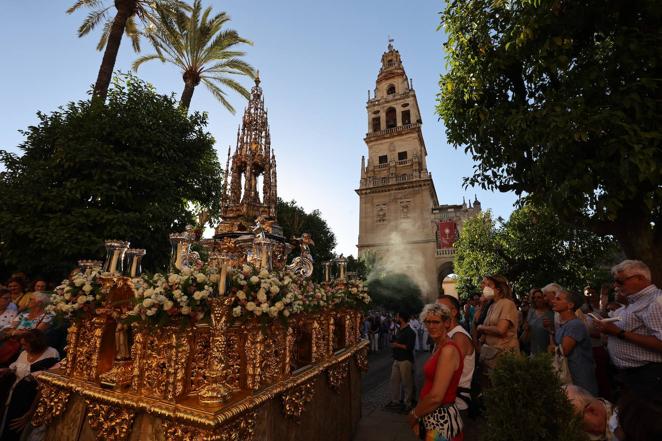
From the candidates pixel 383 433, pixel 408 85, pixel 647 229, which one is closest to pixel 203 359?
pixel 383 433

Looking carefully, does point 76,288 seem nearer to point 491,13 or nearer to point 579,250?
point 491,13

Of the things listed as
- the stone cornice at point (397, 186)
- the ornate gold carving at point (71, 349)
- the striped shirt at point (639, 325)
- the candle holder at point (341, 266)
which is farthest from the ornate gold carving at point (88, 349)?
the stone cornice at point (397, 186)

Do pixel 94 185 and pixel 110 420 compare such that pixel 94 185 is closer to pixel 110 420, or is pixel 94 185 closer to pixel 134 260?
pixel 134 260

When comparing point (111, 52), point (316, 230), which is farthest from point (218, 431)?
point (316, 230)

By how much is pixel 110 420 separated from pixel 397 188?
3823cm

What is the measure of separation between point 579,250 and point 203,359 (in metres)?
19.2

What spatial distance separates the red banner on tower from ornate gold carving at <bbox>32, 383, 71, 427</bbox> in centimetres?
3835

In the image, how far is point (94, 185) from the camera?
29.4 ft

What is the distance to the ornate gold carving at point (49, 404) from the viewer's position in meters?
3.71

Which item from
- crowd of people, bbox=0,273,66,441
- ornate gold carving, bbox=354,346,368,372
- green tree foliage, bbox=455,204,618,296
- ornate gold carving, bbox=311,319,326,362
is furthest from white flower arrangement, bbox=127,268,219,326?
green tree foliage, bbox=455,204,618,296

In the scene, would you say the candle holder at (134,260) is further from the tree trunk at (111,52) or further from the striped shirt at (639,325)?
the tree trunk at (111,52)

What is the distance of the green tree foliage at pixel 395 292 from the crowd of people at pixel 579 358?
2271 cm

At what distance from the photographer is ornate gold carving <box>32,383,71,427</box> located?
371cm

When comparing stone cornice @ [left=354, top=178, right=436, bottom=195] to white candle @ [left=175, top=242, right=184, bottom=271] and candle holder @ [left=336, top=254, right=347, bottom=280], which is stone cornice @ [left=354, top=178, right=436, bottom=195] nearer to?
candle holder @ [left=336, top=254, right=347, bottom=280]
